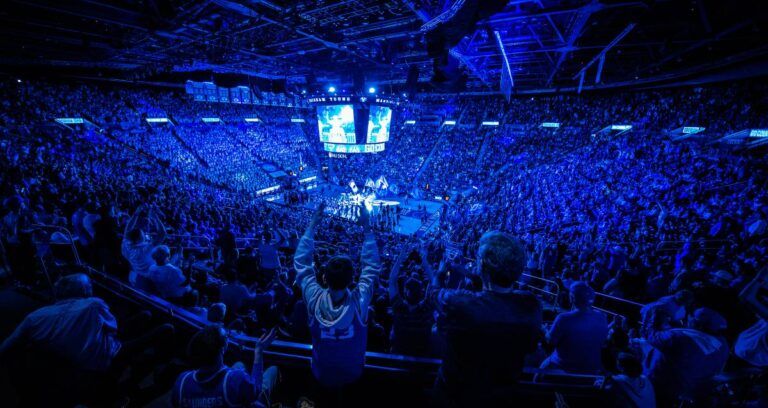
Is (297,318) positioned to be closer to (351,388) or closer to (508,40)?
(351,388)

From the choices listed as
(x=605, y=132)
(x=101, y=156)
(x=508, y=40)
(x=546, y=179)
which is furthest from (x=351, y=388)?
(x=605, y=132)

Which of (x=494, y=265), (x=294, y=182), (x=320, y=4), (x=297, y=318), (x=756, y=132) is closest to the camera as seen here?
(x=494, y=265)

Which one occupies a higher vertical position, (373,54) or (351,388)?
(373,54)

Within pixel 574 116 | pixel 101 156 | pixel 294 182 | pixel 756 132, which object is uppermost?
pixel 574 116

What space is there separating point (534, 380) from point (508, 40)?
1172 cm

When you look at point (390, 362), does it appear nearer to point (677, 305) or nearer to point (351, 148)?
point (677, 305)

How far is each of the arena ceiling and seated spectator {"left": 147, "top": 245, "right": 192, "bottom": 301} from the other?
6.36 meters

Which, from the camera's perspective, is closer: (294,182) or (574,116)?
(574,116)

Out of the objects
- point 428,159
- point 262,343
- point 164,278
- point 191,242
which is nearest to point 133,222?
point 164,278

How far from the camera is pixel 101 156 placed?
57.4 feet

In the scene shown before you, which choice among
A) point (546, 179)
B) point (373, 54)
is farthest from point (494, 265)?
point (546, 179)

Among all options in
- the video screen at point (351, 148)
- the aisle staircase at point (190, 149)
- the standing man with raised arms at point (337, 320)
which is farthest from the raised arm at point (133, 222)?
the aisle staircase at point (190, 149)

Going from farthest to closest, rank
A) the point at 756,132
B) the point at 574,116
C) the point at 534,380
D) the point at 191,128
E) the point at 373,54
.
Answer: the point at 191,128
the point at 574,116
the point at 373,54
the point at 756,132
the point at 534,380

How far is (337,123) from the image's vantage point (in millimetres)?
16844
